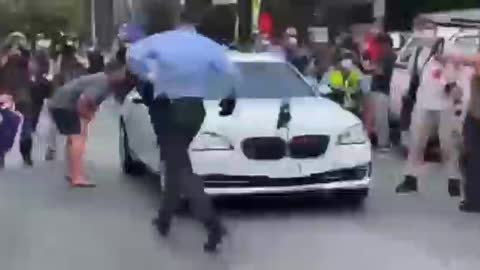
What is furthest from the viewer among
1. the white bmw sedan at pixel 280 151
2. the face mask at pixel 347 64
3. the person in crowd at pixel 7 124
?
the face mask at pixel 347 64

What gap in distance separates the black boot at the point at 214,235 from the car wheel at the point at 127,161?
15.1ft

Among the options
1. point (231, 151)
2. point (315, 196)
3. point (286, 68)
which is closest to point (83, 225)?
point (231, 151)

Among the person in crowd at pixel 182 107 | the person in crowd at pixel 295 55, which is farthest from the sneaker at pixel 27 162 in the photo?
the person in crowd at pixel 295 55

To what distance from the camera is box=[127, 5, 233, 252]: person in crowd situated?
907 cm

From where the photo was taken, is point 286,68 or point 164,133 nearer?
point 164,133

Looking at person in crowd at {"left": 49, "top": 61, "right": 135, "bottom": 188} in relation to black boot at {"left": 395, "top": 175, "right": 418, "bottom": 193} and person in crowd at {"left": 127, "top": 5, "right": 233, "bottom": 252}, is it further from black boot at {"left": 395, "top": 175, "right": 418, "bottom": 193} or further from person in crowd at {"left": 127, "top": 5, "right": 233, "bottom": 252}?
person in crowd at {"left": 127, "top": 5, "right": 233, "bottom": 252}

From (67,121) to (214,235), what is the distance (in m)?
4.28

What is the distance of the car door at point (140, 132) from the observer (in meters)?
12.0

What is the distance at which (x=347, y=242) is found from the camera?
9.81 m

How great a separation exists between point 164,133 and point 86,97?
4264 mm

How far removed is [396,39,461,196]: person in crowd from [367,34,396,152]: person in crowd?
4057mm

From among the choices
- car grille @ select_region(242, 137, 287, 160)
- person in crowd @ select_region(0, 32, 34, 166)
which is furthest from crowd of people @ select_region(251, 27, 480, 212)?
person in crowd @ select_region(0, 32, 34, 166)

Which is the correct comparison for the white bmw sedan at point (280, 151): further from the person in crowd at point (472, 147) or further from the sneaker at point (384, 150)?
the sneaker at point (384, 150)

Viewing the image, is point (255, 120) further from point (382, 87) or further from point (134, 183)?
point (382, 87)
